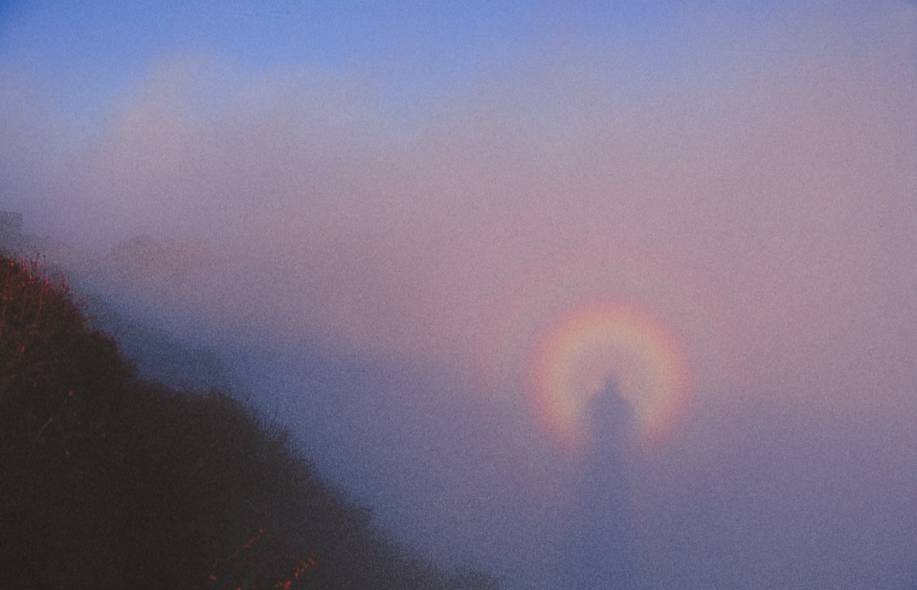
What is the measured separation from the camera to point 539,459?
610 feet

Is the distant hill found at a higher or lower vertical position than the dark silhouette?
lower

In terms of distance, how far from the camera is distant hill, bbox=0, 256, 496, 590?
18.2 ft

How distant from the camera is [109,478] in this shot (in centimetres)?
640

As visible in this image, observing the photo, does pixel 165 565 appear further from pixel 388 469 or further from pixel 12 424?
pixel 388 469

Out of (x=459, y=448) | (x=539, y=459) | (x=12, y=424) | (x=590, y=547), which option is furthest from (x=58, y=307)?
(x=539, y=459)

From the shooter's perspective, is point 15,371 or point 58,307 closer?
point 15,371

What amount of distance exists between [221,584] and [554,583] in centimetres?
13112

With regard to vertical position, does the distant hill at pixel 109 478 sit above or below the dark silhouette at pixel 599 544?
below

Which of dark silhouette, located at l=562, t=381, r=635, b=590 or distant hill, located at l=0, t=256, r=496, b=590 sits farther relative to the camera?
dark silhouette, located at l=562, t=381, r=635, b=590

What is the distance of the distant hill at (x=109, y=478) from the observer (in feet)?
18.2

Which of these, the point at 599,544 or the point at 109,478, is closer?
the point at 109,478

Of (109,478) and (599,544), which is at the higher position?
(599,544)

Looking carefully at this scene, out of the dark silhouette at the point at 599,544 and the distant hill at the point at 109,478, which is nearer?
the distant hill at the point at 109,478

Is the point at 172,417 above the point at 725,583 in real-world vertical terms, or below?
below
